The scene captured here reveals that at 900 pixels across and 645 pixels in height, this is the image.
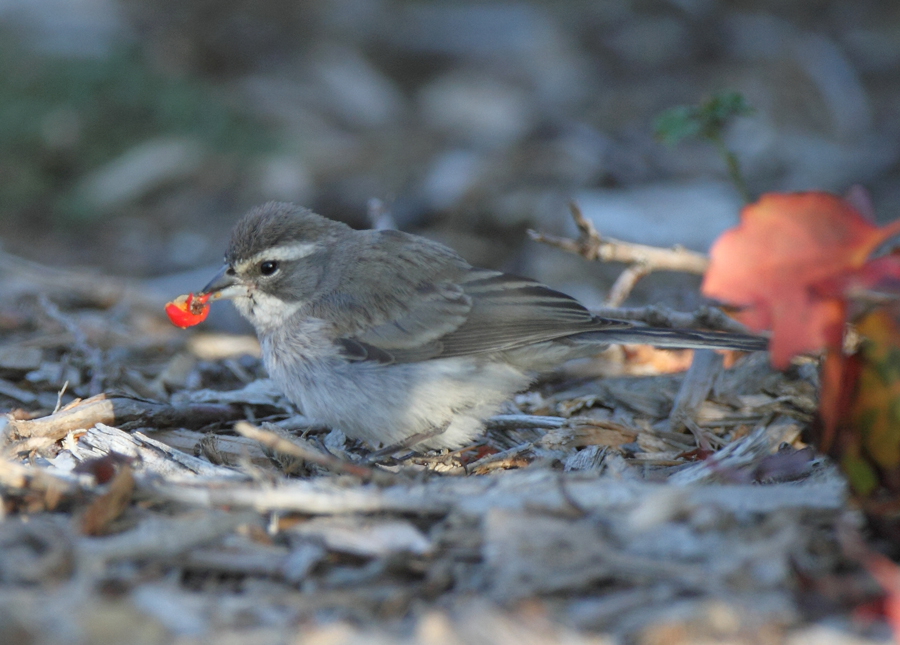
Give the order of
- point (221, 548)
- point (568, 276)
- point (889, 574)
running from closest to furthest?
point (889, 574) → point (221, 548) → point (568, 276)

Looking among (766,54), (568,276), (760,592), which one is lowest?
(568,276)

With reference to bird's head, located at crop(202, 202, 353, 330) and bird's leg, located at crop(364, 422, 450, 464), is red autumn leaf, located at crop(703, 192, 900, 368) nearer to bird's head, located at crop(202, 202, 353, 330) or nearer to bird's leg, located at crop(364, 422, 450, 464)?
bird's leg, located at crop(364, 422, 450, 464)

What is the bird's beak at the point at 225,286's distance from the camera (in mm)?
5078

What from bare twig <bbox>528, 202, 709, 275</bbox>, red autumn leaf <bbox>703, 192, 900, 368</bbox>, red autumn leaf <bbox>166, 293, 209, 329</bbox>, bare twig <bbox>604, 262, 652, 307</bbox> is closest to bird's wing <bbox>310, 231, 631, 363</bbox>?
bare twig <bbox>528, 202, 709, 275</bbox>

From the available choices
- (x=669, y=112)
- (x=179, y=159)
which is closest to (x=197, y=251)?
(x=179, y=159)

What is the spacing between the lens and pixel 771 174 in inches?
360

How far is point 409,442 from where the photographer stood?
185 inches

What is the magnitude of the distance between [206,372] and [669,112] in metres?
3.12

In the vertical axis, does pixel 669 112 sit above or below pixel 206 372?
above

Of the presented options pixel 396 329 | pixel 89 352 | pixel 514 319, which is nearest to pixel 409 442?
pixel 396 329

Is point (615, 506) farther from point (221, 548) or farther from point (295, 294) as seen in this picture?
point (295, 294)

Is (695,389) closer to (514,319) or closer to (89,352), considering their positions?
(514,319)

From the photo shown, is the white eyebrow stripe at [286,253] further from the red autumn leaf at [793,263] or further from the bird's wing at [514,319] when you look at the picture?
the red autumn leaf at [793,263]

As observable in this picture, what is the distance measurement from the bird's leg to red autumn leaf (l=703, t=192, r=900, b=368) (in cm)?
228
